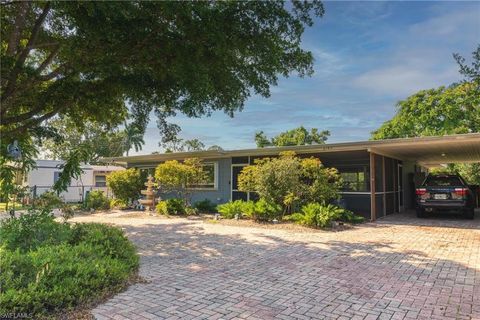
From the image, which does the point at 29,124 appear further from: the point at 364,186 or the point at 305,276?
the point at 364,186

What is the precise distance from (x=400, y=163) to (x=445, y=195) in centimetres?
463

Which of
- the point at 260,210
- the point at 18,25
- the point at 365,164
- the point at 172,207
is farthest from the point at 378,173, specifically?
the point at 18,25

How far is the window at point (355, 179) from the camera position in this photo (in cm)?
1270

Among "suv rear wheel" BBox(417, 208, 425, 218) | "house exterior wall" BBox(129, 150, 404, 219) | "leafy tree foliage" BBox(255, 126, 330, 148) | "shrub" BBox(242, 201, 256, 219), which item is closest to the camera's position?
"shrub" BBox(242, 201, 256, 219)

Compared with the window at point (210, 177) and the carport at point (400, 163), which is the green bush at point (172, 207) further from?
the carport at point (400, 163)

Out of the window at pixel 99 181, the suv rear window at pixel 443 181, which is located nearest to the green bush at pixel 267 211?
the suv rear window at pixel 443 181

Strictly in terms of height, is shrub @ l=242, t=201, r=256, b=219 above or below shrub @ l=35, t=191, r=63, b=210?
below

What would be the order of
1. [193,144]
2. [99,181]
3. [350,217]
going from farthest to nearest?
1. [193,144]
2. [99,181]
3. [350,217]

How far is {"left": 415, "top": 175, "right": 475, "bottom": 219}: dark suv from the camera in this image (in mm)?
11547

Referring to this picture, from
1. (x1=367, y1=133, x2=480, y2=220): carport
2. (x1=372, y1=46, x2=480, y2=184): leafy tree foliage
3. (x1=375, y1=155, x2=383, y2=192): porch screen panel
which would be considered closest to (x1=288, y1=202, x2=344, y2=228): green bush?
(x1=367, y1=133, x2=480, y2=220): carport

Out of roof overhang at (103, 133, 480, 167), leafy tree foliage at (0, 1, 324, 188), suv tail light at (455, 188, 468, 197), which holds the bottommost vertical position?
suv tail light at (455, 188, 468, 197)

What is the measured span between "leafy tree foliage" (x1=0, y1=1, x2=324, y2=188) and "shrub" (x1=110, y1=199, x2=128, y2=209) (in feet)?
30.1

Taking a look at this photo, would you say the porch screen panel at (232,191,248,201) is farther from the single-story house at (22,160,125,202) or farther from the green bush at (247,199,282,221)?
the single-story house at (22,160,125,202)

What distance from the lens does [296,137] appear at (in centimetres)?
4056
